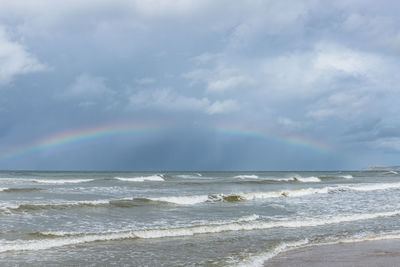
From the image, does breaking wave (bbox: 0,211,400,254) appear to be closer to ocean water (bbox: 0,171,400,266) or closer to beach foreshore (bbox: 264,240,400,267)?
ocean water (bbox: 0,171,400,266)

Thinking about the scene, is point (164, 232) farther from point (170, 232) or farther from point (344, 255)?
point (344, 255)

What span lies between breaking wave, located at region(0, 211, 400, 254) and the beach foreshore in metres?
0.71

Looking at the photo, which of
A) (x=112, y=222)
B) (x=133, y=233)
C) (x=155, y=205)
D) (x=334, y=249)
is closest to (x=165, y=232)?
(x=133, y=233)

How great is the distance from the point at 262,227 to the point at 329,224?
298cm

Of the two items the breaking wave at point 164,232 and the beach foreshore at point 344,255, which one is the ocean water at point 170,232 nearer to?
the breaking wave at point 164,232

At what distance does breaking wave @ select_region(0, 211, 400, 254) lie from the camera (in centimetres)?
1064

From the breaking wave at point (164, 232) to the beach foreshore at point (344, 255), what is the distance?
709mm

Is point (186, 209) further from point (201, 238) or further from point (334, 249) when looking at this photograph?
point (334, 249)

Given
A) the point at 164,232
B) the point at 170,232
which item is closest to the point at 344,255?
the point at 170,232

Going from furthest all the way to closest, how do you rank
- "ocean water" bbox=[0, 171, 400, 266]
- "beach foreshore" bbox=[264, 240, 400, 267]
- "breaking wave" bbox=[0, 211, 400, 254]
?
"breaking wave" bbox=[0, 211, 400, 254] → "ocean water" bbox=[0, 171, 400, 266] → "beach foreshore" bbox=[264, 240, 400, 267]

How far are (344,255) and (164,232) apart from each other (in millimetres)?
5832

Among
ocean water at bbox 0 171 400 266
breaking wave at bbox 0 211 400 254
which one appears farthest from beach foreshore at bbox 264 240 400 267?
breaking wave at bbox 0 211 400 254

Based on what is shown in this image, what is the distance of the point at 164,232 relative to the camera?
41.7 ft

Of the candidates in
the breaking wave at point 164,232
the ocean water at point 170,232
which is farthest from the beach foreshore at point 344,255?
the breaking wave at point 164,232
